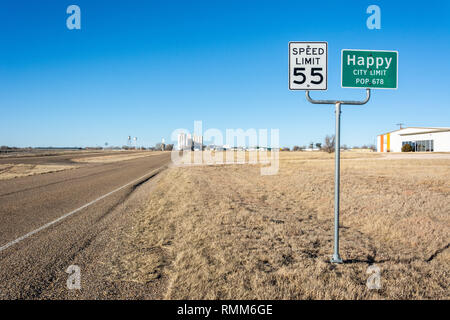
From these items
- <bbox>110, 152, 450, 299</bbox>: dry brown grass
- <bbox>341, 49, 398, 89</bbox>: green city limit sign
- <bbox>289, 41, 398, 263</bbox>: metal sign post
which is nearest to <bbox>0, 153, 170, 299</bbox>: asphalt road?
<bbox>110, 152, 450, 299</bbox>: dry brown grass

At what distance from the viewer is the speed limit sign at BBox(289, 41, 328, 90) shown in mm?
4020

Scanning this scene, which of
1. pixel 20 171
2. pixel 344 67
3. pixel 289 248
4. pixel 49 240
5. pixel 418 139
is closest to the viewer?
pixel 344 67

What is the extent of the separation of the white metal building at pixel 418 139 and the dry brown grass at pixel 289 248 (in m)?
51.1

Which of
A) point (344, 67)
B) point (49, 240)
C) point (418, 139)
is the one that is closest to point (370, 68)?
point (344, 67)

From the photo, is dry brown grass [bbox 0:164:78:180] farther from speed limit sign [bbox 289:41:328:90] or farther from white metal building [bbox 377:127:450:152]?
white metal building [bbox 377:127:450:152]

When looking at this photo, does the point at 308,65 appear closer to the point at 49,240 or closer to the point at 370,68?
the point at 370,68

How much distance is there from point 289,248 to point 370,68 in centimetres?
312

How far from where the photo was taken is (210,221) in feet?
21.1

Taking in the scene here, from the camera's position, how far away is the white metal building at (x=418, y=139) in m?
49.2

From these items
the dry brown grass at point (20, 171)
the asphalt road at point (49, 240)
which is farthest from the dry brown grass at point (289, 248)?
the dry brown grass at point (20, 171)

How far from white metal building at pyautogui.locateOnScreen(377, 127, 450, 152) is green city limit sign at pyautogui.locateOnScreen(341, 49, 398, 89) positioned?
5675 centimetres

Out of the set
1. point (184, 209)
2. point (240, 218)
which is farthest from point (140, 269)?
point (184, 209)

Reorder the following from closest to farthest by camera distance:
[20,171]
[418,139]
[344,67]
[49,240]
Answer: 1. [344,67]
2. [49,240]
3. [20,171]
4. [418,139]

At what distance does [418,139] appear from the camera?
55906 mm
